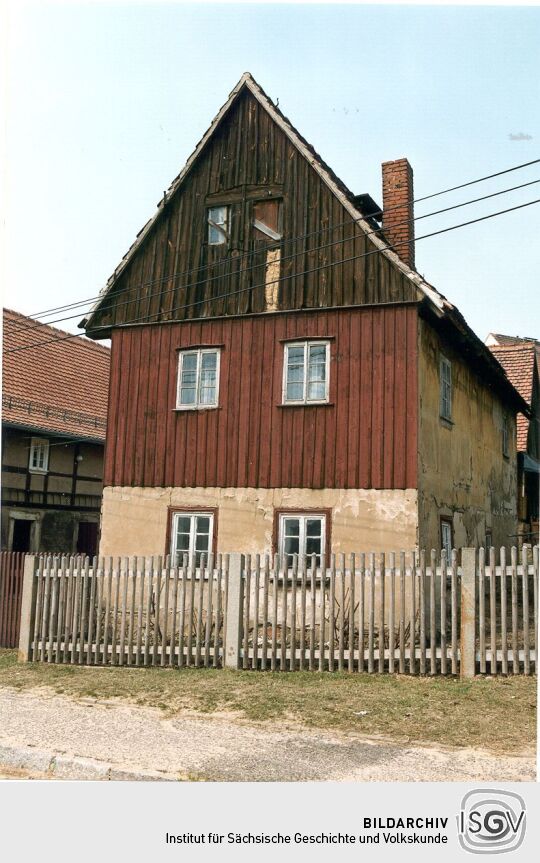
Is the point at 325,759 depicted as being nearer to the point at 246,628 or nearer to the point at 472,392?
the point at 246,628

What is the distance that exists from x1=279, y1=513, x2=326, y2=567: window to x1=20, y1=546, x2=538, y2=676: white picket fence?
113 cm

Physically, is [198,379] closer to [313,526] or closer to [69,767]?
[313,526]

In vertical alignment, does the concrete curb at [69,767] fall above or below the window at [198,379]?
below

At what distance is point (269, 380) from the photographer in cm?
1478

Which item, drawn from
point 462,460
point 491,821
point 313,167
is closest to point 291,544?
point 462,460

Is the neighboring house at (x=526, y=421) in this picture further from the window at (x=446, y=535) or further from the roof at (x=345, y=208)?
the window at (x=446, y=535)

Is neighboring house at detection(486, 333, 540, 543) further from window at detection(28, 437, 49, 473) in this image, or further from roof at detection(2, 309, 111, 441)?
window at detection(28, 437, 49, 473)

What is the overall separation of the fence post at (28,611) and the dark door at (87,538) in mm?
A: 13196

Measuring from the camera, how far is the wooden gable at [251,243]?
14359 millimetres

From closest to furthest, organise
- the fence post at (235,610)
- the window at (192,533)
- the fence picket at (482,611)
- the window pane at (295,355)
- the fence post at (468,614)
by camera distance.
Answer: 1. the fence picket at (482,611)
2. the fence post at (468,614)
3. the fence post at (235,610)
4. the window pane at (295,355)
5. the window at (192,533)

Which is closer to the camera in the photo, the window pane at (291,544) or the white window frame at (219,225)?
the window pane at (291,544)

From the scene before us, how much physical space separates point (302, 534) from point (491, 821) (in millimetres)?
9493

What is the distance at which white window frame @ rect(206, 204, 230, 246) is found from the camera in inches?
611

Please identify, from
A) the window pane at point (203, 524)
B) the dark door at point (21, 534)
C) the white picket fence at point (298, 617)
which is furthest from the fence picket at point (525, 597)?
the dark door at point (21, 534)
